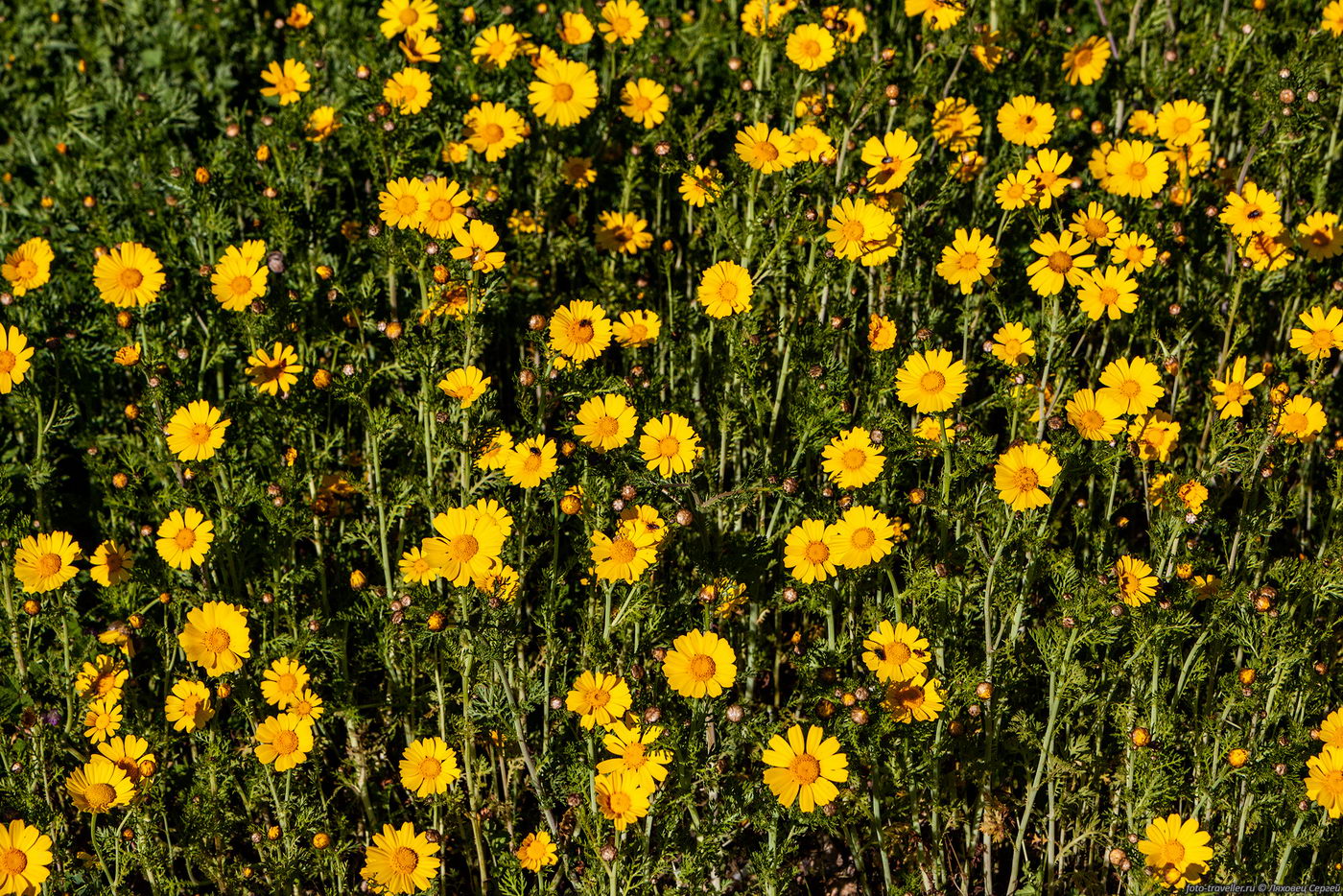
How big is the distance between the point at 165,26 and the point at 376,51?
1.61 metres

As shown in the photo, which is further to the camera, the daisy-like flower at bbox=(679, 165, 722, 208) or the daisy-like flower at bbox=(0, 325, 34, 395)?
the daisy-like flower at bbox=(679, 165, 722, 208)

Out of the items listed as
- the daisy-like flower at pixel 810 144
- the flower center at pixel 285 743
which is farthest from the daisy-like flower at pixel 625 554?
the daisy-like flower at pixel 810 144

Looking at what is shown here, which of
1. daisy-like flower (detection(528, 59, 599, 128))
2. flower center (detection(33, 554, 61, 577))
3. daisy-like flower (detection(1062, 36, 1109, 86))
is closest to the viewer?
flower center (detection(33, 554, 61, 577))

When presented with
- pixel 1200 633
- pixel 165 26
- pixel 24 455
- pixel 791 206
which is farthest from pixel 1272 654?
pixel 165 26

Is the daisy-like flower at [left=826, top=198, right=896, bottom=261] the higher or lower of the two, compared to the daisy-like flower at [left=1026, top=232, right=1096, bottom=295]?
higher

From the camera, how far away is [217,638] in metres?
3.03

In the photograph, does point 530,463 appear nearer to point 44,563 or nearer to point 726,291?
point 726,291

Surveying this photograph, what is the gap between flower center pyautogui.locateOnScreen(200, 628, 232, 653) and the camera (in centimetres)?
303

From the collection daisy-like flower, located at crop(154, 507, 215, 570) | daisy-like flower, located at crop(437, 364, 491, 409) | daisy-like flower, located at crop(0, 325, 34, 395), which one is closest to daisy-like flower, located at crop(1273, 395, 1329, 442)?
daisy-like flower, located at crop(437, 364, 491, 409)

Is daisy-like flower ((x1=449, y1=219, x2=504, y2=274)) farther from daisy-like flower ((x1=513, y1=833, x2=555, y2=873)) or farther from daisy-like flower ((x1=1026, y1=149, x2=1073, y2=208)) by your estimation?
daisy-like flower ((x1=1026, y1=149, x2=1073, y2=208))

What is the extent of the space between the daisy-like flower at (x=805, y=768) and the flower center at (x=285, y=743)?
1250 mm

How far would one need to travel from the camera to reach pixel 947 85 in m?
4.16

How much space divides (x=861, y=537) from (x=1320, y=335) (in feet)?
5.76

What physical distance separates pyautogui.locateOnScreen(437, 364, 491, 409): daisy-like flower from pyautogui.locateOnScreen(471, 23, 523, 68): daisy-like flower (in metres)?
1.51
